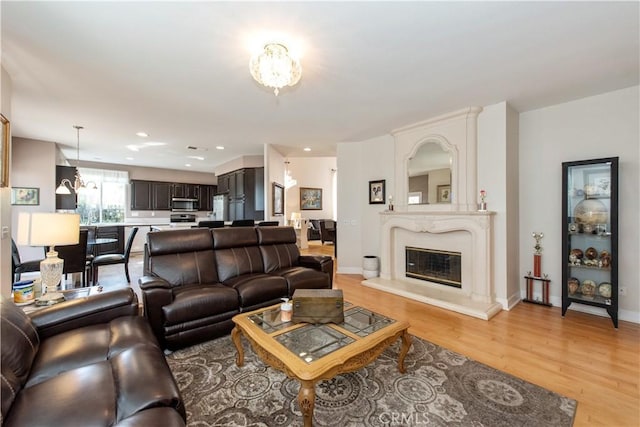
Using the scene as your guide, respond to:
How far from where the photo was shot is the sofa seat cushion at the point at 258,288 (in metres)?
2.71

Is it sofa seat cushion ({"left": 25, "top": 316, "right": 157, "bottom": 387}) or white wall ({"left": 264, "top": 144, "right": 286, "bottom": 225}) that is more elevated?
white wall ({"left": 264, "top": 144, "right": 286, "bottom": 225})

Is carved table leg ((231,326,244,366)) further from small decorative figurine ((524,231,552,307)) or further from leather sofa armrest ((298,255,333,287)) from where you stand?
small decorative figurine ((524,231,552,307))

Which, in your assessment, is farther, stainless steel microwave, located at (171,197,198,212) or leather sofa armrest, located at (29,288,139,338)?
stainless steel microwave, located at (171,197,198,212)

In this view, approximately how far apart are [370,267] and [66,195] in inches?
258

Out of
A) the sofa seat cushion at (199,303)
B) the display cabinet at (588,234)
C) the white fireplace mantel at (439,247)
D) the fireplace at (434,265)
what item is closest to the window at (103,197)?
the sofa seat cushion at (199,303)

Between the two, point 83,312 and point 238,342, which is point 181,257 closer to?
point 83,312

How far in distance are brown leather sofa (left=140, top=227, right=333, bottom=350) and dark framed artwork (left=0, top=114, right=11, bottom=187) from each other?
1.28m

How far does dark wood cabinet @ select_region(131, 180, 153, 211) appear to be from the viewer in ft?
25.9

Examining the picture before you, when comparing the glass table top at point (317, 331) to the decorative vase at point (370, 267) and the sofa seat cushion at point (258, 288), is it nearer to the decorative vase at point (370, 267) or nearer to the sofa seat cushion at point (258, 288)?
the sofa seat cushion at point (258, 288)

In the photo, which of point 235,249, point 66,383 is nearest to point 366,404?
point 66,383

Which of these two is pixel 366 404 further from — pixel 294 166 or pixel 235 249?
pixel 294 166

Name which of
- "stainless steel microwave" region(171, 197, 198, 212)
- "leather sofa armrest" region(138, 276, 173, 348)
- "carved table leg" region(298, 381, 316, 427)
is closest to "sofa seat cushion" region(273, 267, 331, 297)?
"leather sofa armrest" region(138, 276, 173, 348)

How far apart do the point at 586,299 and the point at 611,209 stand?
3.49 ft

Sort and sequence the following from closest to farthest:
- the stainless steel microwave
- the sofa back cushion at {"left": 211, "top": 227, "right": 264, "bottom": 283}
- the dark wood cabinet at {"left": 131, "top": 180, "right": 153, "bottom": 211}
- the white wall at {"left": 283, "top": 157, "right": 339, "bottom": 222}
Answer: the sofa back cushion at {"left": 211, "top": 227, "right": 264, "bottom": 283} → the dark wood cabinet at {"left": 131, "top": 180, "right": 153, "bottom": 211} → the stainless steel microwave → the white wall at {"left": 283, "top": 157, "right": 339, "bottom": 222}
